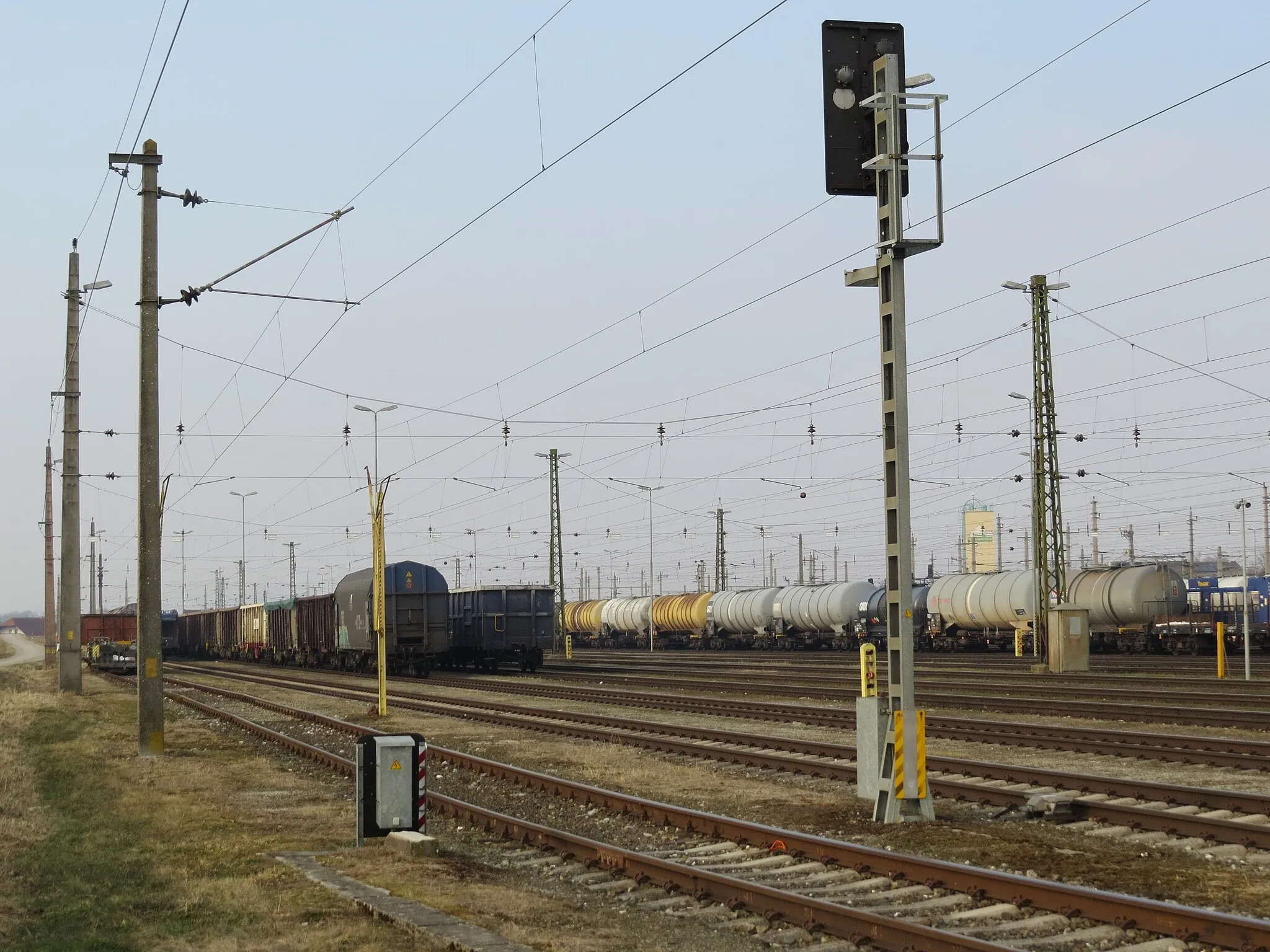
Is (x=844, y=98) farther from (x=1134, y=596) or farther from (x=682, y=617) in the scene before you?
(x=682, y=617)

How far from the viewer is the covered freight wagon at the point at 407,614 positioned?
154ft

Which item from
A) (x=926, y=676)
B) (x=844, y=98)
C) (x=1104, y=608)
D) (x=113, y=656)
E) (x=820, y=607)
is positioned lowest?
(x=113, y=656)

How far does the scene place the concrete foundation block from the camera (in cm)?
1221

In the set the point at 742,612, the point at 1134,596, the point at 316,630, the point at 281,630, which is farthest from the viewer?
the point at 742,612

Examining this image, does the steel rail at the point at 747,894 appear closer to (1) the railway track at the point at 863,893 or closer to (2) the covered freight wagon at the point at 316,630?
(1) the railway track at the point at 863,893

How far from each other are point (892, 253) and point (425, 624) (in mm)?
35888

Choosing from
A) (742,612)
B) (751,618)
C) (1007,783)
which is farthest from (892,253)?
(742,612)

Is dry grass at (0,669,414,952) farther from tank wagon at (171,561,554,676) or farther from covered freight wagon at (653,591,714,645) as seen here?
covered freight wagon at (653,591,714,645)

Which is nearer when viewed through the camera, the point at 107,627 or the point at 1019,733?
the point at 1019,733

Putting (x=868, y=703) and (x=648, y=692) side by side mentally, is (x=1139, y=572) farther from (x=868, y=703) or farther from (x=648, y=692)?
(x=868, y=703)

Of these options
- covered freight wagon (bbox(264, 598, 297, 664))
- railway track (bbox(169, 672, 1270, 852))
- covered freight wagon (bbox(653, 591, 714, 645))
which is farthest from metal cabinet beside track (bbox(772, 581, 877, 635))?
railway track (bbox(169, 672, 1270, 852))

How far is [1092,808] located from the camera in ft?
44.9

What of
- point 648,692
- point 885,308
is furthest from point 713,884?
point 648,692

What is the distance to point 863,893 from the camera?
1033 centimetres
